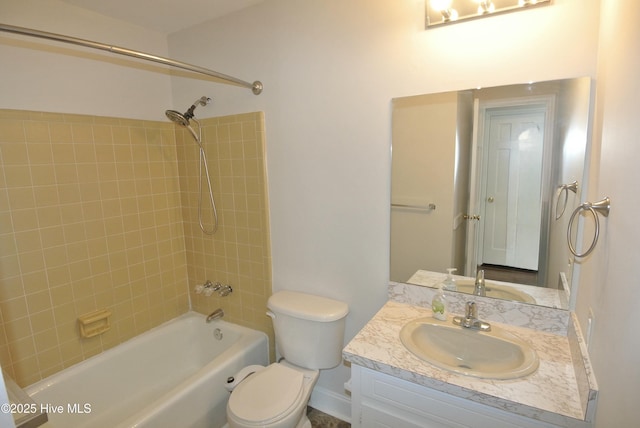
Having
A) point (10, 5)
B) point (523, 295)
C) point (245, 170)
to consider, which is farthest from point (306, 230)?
point (10, 5)

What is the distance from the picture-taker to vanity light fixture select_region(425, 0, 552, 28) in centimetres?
128

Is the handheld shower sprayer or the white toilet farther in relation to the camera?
the handheld shower sprayer

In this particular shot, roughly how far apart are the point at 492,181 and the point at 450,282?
1.70 ft

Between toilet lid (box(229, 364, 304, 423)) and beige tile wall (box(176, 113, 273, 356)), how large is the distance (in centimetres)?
49

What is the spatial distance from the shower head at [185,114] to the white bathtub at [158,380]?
1428mm

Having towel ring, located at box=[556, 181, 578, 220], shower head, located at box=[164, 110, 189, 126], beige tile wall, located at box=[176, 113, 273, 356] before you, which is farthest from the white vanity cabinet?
shower head, located at box=[164, 110, 189, 126]

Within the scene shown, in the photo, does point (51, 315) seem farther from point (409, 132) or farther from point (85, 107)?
point (409, 132)

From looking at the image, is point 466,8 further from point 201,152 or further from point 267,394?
point 267,394

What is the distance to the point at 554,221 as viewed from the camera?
136cm

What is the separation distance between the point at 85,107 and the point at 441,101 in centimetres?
204

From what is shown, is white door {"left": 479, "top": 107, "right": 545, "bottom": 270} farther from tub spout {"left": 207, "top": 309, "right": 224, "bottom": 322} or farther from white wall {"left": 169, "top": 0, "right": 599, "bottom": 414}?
tub spout {"left": 207, "top": 309, "right": 224, "bottom": 322}

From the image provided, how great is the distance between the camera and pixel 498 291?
1497mm

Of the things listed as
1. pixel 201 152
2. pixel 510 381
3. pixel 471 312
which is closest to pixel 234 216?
pixel 201 152

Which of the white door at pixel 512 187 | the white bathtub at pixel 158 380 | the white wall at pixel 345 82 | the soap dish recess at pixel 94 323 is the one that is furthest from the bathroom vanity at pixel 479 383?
the soap dish recess at pixel 94 323
